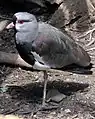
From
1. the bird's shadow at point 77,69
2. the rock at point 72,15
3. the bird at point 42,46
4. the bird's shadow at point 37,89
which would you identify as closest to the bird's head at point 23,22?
the bird at point 42,46

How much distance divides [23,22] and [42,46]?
0.27 meters

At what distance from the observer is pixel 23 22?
3.79 m

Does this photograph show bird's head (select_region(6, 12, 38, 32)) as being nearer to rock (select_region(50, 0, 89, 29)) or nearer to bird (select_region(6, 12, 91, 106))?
bird (select_region(6, 12, 91, 106))

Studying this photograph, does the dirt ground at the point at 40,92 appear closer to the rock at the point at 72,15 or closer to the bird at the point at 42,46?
the bird at the point at 42,46

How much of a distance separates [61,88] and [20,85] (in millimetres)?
410

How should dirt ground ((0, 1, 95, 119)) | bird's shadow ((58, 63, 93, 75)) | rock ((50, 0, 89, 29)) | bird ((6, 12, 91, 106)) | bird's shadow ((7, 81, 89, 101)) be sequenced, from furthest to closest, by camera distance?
rock ((50, 0, 89, 29)) < bird's shadow ((7, 81, 89, 101)) < bird's shadow ((58, 63, 93, 75)) < dirt ground ((0, 1, 95, 119)) < bird ((6, 12, 91, 106))

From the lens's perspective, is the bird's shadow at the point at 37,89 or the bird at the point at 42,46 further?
the bird's shadow at the point at 37,89

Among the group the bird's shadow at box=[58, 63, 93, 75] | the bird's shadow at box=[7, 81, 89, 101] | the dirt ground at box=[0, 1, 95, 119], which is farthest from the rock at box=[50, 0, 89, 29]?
the bird's shadow at box=[58, 63, 93, 75]

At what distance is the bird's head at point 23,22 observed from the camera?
12.4ft

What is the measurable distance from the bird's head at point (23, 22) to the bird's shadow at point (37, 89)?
68cm

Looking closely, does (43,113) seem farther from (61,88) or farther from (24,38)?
(24,38)

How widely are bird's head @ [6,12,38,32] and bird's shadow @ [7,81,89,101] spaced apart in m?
0.68

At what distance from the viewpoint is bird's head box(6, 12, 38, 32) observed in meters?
3.77

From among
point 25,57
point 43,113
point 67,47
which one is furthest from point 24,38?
point 43,113
